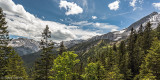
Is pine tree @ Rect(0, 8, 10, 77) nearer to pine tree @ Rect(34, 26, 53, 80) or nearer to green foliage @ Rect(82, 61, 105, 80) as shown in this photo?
pine tree @ Rect(34, 26, 53, 80)

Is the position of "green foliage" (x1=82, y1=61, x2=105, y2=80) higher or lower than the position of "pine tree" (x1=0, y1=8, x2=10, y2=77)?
lower

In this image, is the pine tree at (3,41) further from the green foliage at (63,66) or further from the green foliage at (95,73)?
the green foliage at (95,73)

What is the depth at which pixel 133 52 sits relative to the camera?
32.3 meters

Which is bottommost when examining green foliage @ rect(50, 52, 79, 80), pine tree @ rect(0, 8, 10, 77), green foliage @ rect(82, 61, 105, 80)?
green foliage @ rect(82, 61, 105, 80)

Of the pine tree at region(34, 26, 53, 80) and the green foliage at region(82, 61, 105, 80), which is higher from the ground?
the pine tree at region(34, 26, 53, 80)

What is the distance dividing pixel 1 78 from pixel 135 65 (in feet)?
116

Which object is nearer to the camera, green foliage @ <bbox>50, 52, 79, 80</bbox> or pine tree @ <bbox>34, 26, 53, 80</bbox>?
green foliage @ <bbox>50, 52, 79, 80</bbox>

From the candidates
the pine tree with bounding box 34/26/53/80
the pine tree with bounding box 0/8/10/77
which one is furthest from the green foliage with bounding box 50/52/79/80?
the pine tree with bounding box 0/8/10/77

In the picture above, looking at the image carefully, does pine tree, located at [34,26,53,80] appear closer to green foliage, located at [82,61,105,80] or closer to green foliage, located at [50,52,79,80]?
green foliage, located at [50,52,79,80]

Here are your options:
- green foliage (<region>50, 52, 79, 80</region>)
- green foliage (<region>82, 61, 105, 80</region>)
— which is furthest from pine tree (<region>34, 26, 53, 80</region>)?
green foliage (<region>82, 61, 105, 80</region>)

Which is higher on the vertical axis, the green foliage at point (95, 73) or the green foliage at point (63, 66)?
the green foliage at point (63, 66)

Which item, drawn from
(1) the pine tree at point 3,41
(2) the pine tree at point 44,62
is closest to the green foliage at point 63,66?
(2) the pine tree at point 44,62

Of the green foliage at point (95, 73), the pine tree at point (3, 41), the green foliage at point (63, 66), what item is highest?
the pine tree at point (3, 41)

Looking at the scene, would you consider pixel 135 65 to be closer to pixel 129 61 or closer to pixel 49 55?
pixel 129 61
